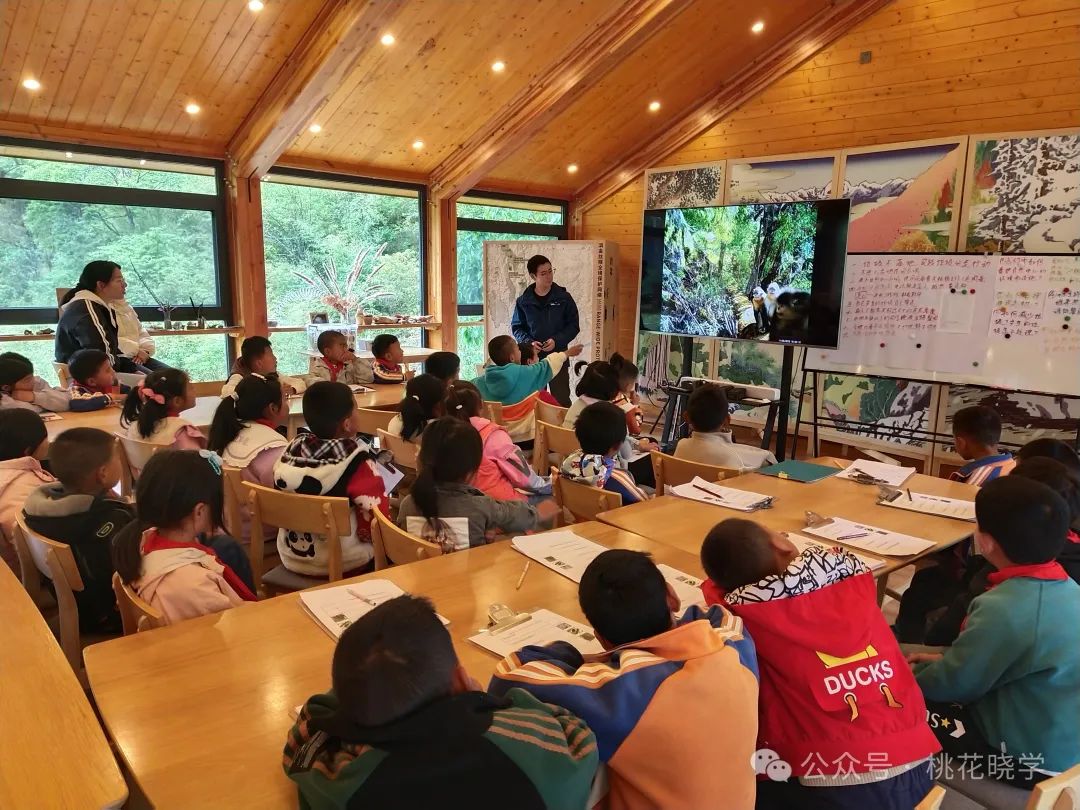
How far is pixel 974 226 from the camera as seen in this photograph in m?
5.34

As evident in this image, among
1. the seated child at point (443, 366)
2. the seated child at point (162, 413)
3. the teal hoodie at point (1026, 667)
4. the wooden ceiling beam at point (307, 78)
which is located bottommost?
the teal hoodie at point (1026, 667)

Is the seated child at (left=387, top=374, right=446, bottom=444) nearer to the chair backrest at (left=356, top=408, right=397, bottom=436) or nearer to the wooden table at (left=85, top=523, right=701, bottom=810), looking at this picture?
the chair backrest at (left=356, top=408, right=397, bottom=436)

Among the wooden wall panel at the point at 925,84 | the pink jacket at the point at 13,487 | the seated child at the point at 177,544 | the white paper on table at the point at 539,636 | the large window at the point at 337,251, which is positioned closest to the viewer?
the white paper on table at the point at 539,636

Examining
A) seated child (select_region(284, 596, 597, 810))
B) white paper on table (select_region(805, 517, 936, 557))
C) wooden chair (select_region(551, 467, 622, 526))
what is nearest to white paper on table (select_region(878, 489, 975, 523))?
white paper on table (select_region(805, 517, 936, 557))

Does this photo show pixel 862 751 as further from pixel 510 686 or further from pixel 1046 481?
pixel 1046 481

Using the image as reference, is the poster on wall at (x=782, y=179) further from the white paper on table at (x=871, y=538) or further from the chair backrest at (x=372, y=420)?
the white paper on table at (x=871, y=538)

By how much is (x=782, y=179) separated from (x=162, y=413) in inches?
212

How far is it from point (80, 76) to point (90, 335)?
185cm

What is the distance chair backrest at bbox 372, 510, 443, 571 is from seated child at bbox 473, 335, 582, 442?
2123 mm

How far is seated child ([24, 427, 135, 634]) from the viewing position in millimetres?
1923

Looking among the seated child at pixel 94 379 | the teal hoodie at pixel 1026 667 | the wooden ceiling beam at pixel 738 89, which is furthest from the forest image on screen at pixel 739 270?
the seated child at pixel 94 379

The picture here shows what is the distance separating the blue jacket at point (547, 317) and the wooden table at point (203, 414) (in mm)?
1541

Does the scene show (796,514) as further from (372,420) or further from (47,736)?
(372,420)

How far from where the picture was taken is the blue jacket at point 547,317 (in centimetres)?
589
